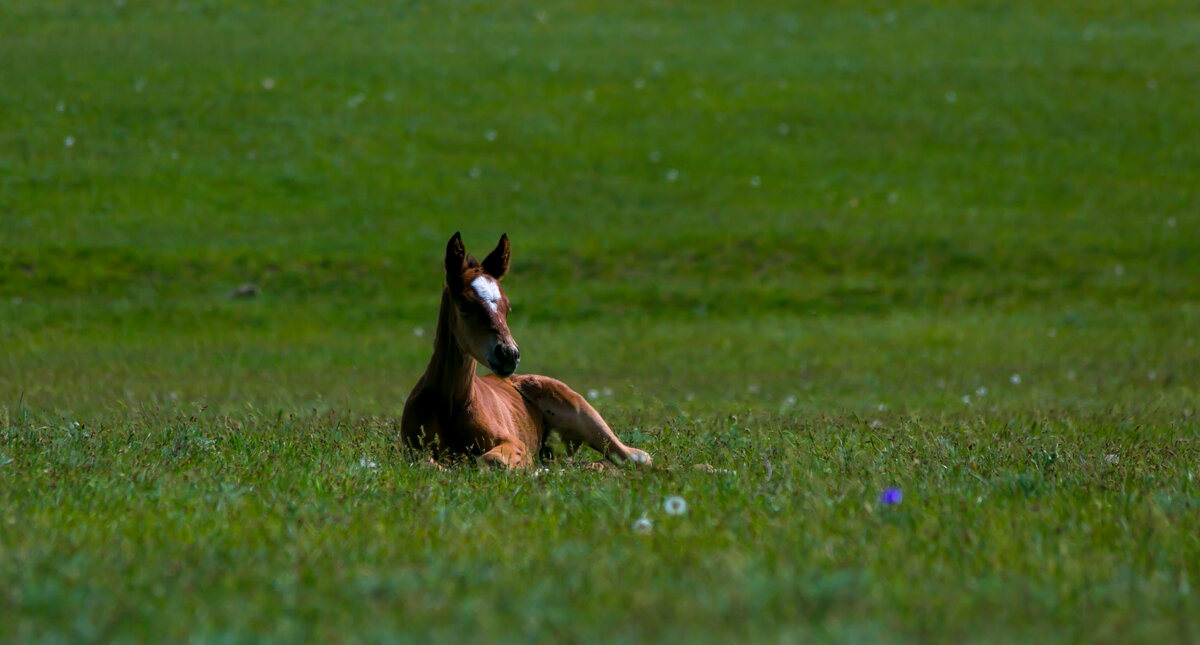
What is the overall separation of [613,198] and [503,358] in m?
19.5

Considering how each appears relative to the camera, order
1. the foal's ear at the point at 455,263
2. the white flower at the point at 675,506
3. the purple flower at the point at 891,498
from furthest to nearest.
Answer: the foal's ear at the point at 455,263
the purple flower at the point at 891,498
the white flower at the point at 675,506

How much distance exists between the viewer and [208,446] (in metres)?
8.34

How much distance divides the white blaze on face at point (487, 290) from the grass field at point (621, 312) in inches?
48.5

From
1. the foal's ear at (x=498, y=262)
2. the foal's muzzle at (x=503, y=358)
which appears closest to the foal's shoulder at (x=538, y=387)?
the foal's ear at (x=498, y=262)

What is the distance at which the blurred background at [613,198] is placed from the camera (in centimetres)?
1847

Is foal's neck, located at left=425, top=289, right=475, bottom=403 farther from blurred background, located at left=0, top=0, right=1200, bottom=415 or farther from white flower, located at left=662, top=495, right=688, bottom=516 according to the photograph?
blurred background, located at left=0, top=0, right=1200, bottom=415

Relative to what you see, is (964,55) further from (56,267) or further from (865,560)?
(865,560)

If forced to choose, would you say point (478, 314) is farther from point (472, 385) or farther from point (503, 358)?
point (472, 385)

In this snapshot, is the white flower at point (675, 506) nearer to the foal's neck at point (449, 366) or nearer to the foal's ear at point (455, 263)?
the foal's neck at point (449, 366)

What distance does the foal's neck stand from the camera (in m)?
8.43

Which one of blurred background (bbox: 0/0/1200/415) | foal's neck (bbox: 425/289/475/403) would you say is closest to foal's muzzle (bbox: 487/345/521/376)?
Answer: foal's neck (bbox: 425/289/475/403)

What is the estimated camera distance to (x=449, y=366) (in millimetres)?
8484

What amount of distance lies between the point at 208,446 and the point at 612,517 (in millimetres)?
3613

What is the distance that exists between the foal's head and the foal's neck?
82 mm
